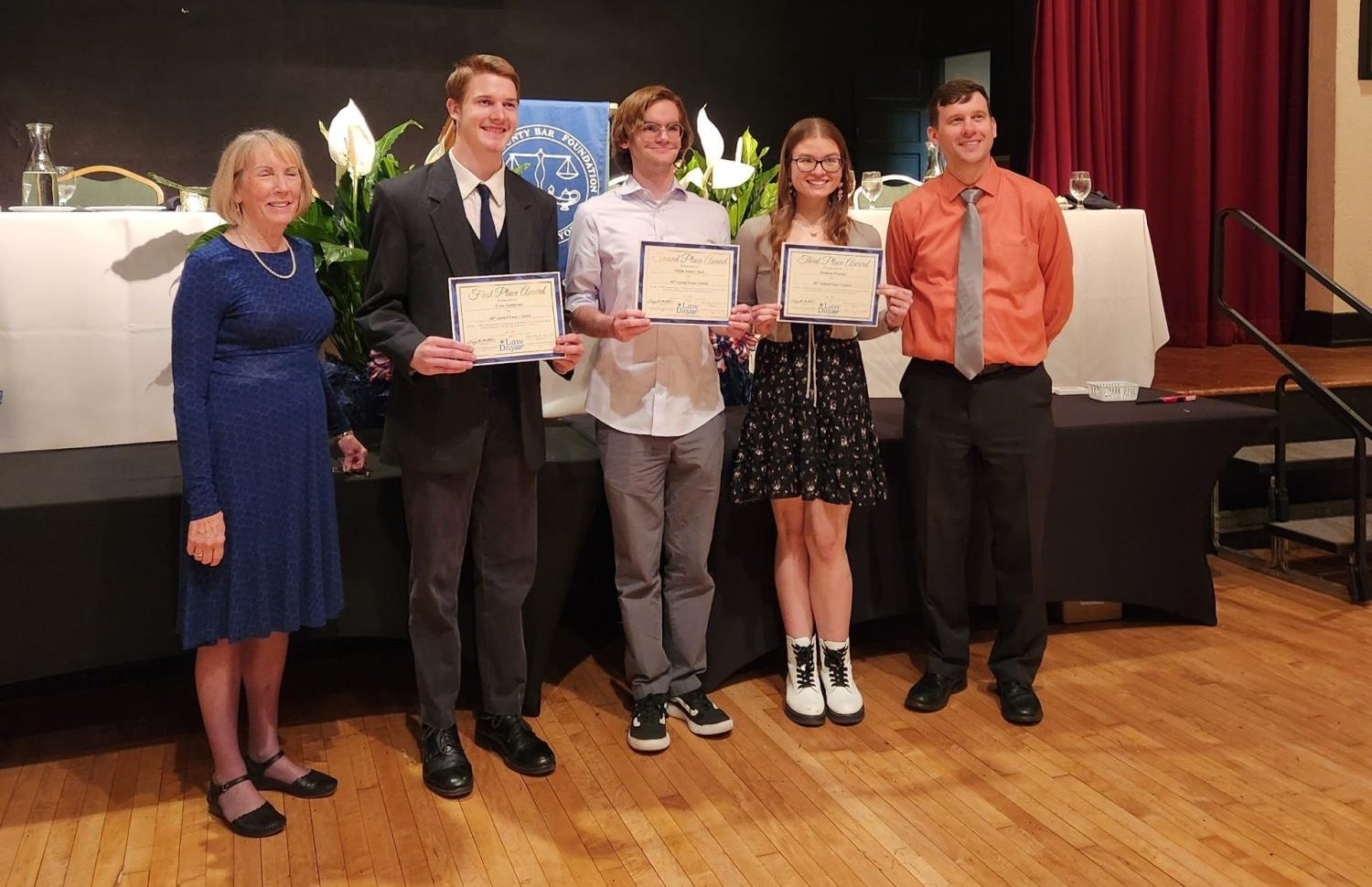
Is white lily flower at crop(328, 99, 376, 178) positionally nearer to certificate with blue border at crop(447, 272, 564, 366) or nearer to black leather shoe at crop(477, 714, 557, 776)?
certificate with blue border at crop(447, 272, 564, 366)

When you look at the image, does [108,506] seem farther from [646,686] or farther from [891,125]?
[891,125]

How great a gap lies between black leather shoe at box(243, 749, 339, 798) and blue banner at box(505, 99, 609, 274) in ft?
5.28

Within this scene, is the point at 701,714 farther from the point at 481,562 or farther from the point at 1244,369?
the point at 1244,369

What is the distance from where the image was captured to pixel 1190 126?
7.39 m

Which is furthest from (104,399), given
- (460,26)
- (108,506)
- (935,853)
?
(460,26)

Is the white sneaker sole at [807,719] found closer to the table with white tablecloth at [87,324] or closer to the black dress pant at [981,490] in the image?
the black dress pant at [981,490]

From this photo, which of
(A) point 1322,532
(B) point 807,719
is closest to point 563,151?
(B) point 807,719

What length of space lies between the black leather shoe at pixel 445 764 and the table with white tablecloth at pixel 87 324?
1.23m

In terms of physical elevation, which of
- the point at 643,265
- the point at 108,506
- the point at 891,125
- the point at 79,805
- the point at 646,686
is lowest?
the point at 79,805

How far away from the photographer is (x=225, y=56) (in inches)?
284

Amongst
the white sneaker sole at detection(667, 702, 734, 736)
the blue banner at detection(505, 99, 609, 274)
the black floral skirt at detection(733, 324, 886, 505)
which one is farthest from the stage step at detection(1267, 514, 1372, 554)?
the blue banner at detection(505, 99, 609, 274)

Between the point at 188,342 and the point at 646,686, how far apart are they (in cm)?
130

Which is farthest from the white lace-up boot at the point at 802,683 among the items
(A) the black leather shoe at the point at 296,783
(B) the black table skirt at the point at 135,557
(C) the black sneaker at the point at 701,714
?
(A) the black leather shoe at the point at 296,783

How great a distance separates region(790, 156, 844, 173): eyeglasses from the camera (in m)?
2.83
